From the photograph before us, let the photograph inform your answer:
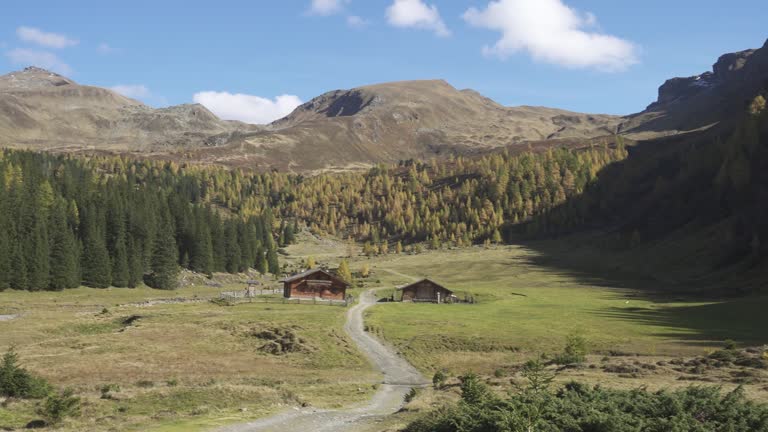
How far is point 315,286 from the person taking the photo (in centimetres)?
11200

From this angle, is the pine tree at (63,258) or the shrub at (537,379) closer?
the shrub at (537,379)

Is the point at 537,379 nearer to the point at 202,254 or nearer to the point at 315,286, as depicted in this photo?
the point at 315,286

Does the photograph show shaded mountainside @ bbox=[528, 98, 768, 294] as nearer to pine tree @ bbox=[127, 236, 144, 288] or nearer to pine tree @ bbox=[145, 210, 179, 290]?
pine tree @ bbox=[145, 210, 179, 290]

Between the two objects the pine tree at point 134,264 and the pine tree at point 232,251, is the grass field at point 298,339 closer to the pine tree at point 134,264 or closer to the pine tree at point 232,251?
the pine tree at point 134,264

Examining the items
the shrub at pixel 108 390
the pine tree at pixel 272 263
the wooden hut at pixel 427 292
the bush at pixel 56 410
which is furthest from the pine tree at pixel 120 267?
the bush at pixel 56 410

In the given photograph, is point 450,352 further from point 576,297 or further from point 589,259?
point 589,259

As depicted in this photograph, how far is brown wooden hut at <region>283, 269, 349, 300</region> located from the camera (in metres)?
112

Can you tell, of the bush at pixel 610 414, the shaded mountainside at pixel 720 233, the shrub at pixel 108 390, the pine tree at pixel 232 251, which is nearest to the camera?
the bush at pixel 610 414

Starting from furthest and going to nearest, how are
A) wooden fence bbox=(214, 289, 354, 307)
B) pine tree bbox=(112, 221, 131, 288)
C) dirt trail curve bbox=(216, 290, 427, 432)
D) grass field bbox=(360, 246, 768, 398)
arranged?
pine tree bbox=(112, 221, 131, 288), wooden fence bbox=(214, 289, 354, 307), grass field bbox=(360, 246, 768, 398), dirt trail curve bbox=(216, 290, 427, 432)

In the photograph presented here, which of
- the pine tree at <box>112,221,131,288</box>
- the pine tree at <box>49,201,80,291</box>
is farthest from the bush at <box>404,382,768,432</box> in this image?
the pine tree at <box>112,221,131,288</box>

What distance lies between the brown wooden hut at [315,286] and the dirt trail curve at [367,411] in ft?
153

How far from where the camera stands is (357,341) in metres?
66.4

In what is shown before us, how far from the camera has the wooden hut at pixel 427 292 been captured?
109 metres

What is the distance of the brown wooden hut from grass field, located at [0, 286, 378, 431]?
15.6 metres
